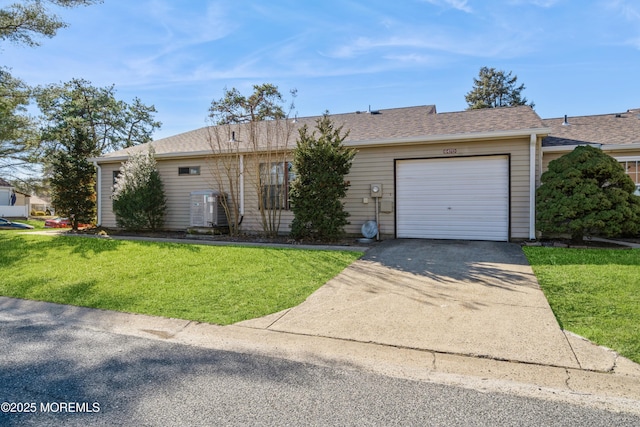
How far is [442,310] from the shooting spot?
4324mm

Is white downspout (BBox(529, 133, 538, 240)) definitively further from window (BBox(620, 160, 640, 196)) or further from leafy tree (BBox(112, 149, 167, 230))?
leafy tree (BBox(112, 149, 167, 230))

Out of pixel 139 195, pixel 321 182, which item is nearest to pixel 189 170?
pixel 139 195

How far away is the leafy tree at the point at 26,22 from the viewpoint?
13414 mm

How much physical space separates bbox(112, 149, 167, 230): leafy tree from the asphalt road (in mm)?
8803

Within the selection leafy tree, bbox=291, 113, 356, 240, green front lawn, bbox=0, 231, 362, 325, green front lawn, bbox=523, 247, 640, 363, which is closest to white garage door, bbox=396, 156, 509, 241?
leafy tree, bbox=291, 113, 356, 240

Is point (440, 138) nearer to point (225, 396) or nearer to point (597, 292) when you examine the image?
point (597, 292)

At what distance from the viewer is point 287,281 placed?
224 inches

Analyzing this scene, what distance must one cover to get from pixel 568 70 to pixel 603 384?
14.3 meters

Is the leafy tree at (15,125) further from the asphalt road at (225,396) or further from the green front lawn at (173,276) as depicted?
the asphalt road at (225,396)

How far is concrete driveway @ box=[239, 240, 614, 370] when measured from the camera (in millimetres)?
3287

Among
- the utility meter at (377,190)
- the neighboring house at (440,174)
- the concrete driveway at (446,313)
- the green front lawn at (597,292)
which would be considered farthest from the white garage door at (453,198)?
the concrete driveway at (446,313)

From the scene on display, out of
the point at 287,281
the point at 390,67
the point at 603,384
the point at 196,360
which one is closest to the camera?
the point at 603,384

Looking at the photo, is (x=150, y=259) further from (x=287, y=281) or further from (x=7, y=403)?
(x=7, y=403)

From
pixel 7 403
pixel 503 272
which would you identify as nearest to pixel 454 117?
pixel 503 272
